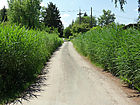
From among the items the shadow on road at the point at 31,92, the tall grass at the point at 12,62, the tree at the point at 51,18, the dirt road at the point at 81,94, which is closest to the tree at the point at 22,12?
the tall grass at the point at 12,62

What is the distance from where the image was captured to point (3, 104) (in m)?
3.58

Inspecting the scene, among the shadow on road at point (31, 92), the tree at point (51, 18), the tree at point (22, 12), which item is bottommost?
the shadow on road at point (31, 92)

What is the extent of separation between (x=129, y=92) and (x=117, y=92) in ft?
1.22

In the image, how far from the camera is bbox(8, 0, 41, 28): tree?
25.6 m

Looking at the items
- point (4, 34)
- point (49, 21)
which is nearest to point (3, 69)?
point (4, 34)

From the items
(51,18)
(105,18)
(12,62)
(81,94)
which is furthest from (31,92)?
(105,18)

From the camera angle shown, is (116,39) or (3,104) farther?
(116,39)

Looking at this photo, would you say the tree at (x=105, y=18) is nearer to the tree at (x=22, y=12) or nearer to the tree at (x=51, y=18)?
the tree at (x=51, y=18)

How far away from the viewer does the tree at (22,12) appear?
2558 cm

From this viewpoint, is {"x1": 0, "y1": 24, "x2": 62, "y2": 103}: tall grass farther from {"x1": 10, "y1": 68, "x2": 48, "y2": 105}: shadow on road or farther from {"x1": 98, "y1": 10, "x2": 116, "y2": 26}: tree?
{"x1": 98, "y1": 10, "x2": 116, "y2": 26}: tree

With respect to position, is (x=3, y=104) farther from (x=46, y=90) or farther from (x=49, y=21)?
(x=49, y=21)

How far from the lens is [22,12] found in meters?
26.0

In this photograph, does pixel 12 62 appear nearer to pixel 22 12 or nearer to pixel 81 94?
pixel 81 94

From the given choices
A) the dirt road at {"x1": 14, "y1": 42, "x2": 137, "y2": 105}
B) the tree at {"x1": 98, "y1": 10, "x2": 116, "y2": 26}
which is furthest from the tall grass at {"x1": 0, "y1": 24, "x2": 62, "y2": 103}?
the tree at {"x1": 98, "y1": 10, "x2": 116, "y2": 26}
